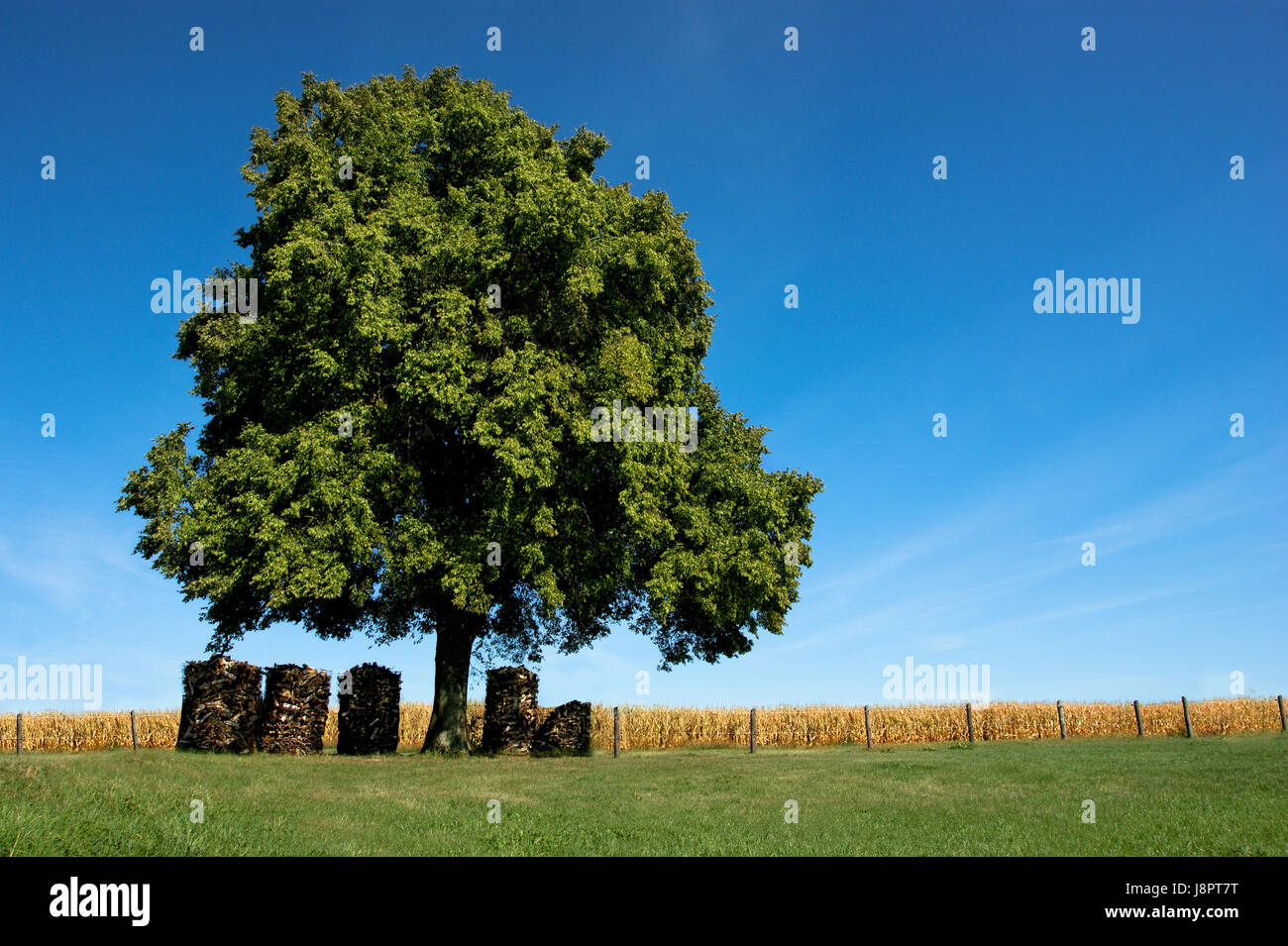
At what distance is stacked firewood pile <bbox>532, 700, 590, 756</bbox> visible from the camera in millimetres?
32375

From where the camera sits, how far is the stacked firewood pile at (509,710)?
3111 centimetres

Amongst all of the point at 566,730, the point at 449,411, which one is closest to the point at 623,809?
the point at 449,411

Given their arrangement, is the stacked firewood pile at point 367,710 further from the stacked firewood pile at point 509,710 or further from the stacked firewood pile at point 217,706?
the stacked firewood pile at point 217,706

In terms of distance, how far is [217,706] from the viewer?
26.4m

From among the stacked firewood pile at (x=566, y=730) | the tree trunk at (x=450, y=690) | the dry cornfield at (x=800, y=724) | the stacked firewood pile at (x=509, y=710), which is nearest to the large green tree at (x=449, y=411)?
the tree trunk at (x=450, y=690)

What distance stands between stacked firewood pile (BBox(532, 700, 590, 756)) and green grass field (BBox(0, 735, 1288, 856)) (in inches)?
323

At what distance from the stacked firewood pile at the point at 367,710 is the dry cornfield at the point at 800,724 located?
8376 mm

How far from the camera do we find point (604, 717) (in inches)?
1713

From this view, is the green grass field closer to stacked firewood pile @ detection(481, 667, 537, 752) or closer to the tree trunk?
the tree trunk

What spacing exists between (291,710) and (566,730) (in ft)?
32.9

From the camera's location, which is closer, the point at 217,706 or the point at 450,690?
the point at 217,706

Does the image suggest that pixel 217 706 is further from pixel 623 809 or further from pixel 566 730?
pixel 623 809
